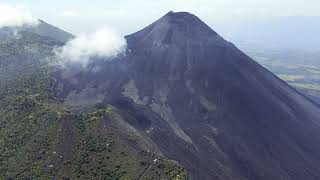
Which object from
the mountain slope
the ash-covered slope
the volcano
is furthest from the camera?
the ash-covered slope

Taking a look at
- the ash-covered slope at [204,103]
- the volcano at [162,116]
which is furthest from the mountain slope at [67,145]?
the ash-covered slope at [204,103]

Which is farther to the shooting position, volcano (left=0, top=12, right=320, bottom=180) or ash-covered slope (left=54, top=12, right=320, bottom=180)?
ash-covered slope (left=54, top=12, right=320, bottom=180)

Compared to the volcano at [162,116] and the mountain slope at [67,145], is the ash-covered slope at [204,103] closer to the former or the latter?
the volcano at [162,116]

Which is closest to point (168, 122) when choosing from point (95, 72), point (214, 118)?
point (214, 118)

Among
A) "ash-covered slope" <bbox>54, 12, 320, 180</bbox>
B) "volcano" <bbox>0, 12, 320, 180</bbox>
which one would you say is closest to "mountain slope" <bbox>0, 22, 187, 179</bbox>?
"volcano" <bbox>0, 12, 320, 180</bbox>

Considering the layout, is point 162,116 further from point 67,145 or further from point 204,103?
point 67,145

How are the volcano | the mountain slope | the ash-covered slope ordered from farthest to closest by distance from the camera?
the ash-covered slope
the volcano
the mountain slope

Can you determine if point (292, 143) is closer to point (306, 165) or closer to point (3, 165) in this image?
point (306, 165)

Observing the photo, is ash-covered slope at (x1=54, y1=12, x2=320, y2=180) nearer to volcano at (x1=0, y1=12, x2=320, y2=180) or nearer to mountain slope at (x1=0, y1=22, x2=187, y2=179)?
volcano at (x1=0, y1=12, x2=320, y2=180)
